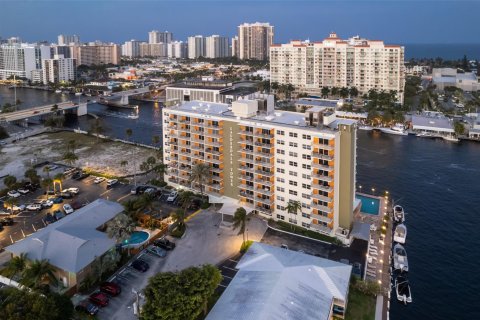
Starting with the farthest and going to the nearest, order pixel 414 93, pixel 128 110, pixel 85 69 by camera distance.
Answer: pixel 85 69
pixel 414 93
pixel 128 110

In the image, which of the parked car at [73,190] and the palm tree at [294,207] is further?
the parked car at [73,190]

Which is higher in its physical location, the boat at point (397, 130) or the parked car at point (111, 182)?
the boat at point (397, 130)

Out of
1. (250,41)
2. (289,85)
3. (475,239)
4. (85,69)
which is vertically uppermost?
(250,41)

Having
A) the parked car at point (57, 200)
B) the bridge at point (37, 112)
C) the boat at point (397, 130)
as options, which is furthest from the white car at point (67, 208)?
the boat at point (397, 130)

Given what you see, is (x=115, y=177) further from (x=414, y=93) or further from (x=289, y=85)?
(x=414, y=93)

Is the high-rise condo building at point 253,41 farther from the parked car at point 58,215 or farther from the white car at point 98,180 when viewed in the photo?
the parked car at point 58,215

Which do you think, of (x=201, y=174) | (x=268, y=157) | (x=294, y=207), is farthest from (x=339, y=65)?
(x=294, y=207)

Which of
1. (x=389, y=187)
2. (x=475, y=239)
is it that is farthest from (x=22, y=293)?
(x=389, y=187)
